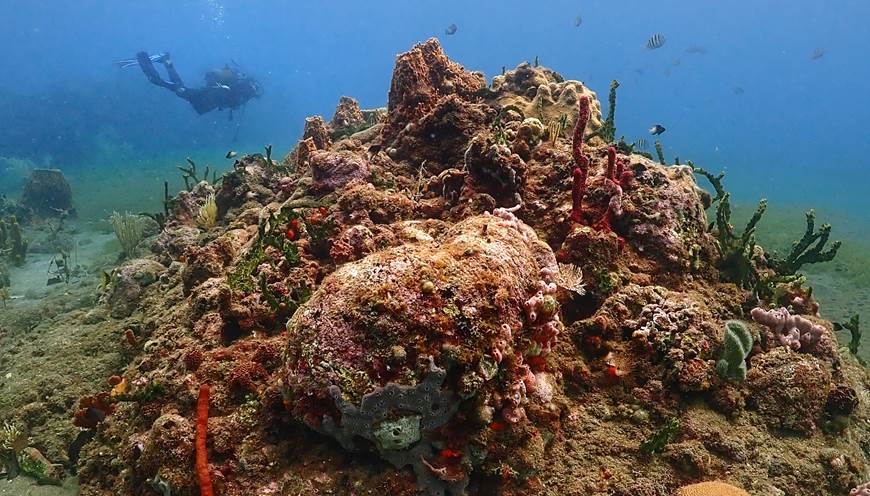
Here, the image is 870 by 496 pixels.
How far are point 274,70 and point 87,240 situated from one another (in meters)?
187

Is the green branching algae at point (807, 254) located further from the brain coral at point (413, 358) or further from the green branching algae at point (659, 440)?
the brain coral at point (413, 358)

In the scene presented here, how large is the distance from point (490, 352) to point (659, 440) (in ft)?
5.44

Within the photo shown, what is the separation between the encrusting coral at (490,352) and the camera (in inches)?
116

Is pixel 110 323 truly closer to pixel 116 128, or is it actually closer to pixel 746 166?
pixel 116 128

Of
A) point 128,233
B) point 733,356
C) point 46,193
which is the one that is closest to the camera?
point 733,356

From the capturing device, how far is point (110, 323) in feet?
22.8

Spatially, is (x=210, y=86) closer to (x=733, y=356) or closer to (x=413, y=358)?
(x=413, y=358)

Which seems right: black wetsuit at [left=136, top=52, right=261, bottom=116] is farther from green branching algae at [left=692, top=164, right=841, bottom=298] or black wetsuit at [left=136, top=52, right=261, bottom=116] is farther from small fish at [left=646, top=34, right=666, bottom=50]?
green branching algae at [left=692, top=164, right=841, bottom=298]

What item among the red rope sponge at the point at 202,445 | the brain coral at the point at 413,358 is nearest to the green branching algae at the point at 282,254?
the red rope sponge at the point at 202,445

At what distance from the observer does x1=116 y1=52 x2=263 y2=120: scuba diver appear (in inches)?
965

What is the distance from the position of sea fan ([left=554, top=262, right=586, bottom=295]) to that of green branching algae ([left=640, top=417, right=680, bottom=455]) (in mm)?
1228

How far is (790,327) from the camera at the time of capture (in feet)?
15.1

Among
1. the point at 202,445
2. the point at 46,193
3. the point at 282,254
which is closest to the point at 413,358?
the point at 202,445

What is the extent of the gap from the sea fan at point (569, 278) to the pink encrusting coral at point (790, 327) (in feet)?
6.76
